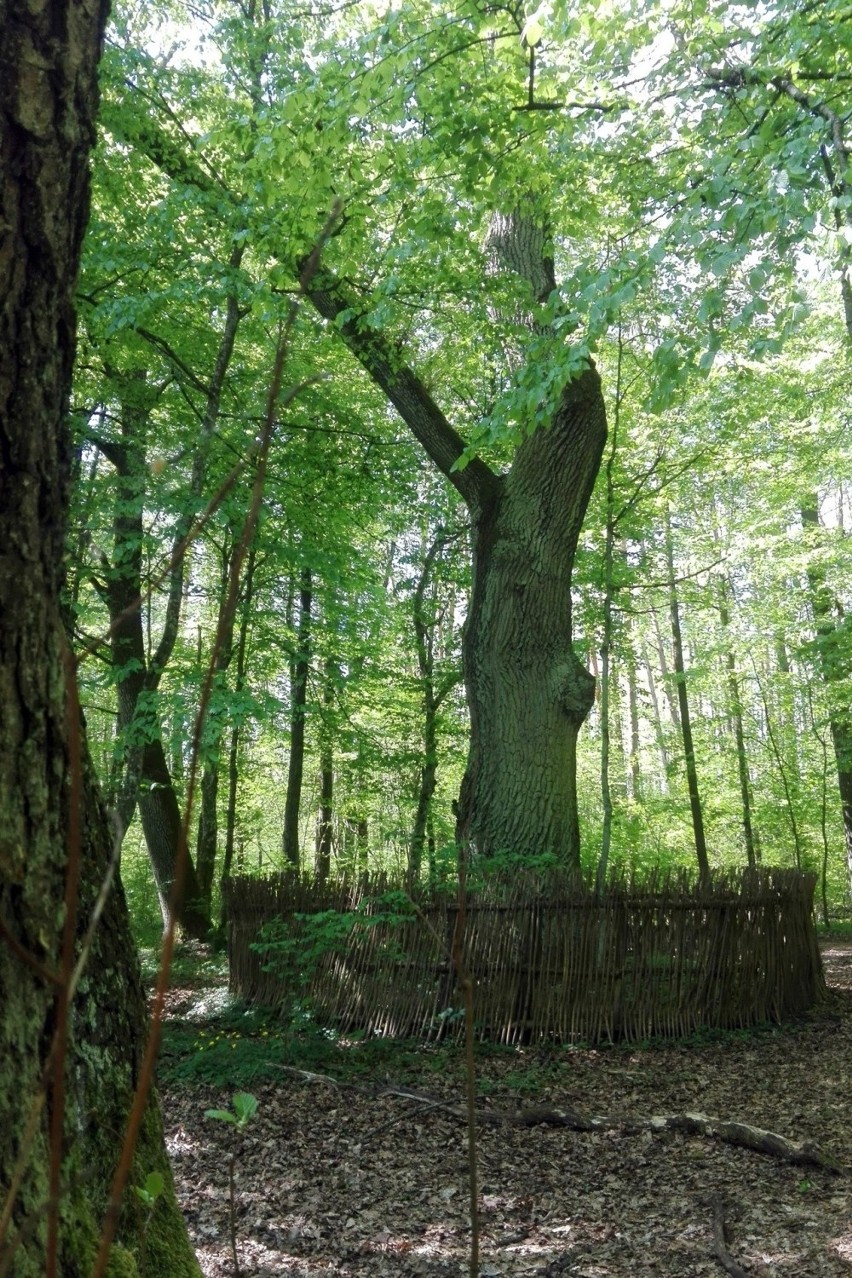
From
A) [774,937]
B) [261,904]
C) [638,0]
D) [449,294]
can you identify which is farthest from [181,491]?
[774,937]

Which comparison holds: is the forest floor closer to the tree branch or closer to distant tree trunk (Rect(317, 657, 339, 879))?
the tree branch

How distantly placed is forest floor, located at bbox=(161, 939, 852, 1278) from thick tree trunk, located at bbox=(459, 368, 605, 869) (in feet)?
6.82

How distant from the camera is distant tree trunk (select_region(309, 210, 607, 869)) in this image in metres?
8.59

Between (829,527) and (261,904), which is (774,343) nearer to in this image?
(261,904)

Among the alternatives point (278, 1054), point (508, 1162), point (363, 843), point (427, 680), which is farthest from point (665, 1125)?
point (363, 843)

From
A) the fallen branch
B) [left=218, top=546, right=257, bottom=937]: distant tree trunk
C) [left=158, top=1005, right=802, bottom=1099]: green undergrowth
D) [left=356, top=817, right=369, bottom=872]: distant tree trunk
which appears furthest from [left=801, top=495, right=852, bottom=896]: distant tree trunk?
the fallen branch

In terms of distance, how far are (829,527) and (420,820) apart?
7225 mm

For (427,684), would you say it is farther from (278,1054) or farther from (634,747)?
(634,747)

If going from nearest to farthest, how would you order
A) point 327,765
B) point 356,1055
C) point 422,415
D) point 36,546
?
point 36,546, point 356,1055, point 422,415, point 327,765

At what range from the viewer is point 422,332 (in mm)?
12195

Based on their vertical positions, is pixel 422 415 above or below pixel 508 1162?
above

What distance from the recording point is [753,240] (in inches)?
198

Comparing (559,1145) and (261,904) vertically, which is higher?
(261,904)

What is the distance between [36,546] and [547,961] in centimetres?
706
